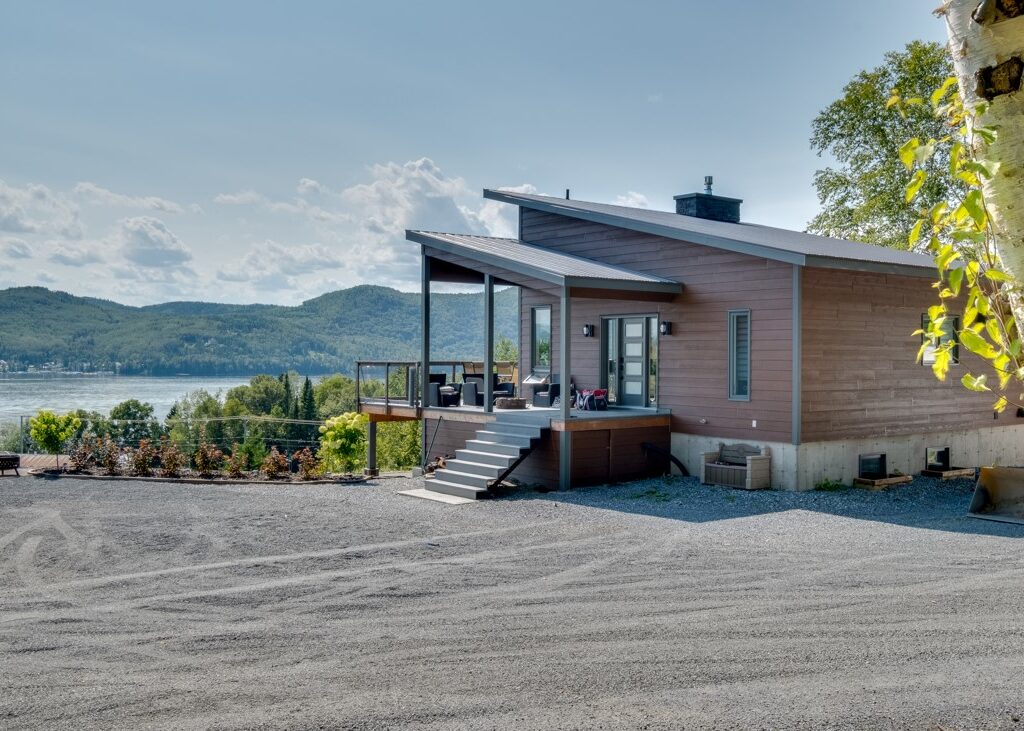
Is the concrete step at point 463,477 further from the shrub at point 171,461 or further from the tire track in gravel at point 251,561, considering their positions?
the shrub at point 171,461

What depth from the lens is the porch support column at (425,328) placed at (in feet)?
51.0

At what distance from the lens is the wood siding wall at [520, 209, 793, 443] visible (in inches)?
507

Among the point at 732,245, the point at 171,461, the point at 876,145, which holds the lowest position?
the point at 171,461

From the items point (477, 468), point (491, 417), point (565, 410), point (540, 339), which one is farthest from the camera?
point (540, 339)

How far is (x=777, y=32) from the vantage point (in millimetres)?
19391

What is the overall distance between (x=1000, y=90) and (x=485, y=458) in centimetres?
1191

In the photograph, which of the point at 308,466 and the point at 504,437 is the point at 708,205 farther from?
the point at 308,466

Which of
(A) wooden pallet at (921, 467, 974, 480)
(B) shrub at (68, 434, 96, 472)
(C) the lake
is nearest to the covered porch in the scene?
(A) wooden pallet at (921, 467, 974, 480)

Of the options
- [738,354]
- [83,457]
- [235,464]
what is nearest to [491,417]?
[738,354]

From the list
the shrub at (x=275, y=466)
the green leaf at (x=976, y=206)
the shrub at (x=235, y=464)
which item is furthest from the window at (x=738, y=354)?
the green leaf at (x=976, y=206)

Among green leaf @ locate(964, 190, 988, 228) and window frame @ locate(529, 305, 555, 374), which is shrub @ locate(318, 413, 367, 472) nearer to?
window frame @ locate(529, 305, 555, 374)

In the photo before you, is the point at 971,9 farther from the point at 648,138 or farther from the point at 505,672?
the point at 648,138

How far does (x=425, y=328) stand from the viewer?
15625 mm

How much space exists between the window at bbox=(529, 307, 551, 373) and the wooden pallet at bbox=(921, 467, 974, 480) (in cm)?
687
